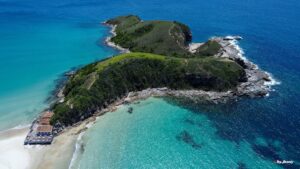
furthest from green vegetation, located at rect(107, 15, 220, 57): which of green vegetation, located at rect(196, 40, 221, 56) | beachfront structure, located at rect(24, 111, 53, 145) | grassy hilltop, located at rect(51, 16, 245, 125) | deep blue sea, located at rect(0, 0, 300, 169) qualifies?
beachfront structure, located at rect(24, 111, 53, 145)

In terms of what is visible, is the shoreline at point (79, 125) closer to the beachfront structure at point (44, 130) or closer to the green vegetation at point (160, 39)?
the beachfront structure at point (44, 130)

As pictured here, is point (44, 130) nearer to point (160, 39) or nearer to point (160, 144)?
point (160, 144)

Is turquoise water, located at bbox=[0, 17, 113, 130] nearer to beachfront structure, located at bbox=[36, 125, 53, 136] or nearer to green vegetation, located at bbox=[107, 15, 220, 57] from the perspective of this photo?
beachfront structure, located at bbox=[36, 125, 53, 136]

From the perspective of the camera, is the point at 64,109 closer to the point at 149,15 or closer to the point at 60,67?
the point at 60,67

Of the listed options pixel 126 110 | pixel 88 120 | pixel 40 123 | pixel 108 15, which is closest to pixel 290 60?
pixel 126 110

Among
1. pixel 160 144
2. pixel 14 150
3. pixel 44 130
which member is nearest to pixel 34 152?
pixel 14 150

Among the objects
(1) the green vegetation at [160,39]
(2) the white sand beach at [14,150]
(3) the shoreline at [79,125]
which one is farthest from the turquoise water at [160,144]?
(1) the green vegetation at [160,39]

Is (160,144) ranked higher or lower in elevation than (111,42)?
lower
